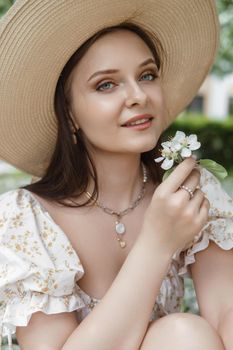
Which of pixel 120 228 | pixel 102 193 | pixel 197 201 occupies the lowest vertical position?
pixel 120 228

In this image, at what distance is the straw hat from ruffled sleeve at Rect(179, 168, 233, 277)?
1.55ft

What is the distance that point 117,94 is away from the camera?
7.39 feet

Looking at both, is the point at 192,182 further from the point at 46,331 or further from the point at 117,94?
the point at 46,331

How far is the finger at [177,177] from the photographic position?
2084mm

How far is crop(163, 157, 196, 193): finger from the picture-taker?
6.84 ft

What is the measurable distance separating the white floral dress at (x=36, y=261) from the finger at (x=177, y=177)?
15.9 inches

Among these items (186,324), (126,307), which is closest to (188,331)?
(186,324)

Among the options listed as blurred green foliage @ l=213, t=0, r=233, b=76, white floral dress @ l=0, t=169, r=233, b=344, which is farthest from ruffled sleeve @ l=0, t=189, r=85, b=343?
blurred green foliage @ l=213, t=0, r=233, b=76

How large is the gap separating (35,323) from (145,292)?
355 mm

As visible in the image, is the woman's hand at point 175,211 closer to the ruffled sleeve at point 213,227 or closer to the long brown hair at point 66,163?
the ruffled sleeve at point 213,227

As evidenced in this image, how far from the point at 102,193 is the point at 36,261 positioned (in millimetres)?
436

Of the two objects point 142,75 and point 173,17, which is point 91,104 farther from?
point 173,17

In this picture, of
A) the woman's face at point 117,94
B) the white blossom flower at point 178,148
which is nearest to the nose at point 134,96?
the woman's face at point 117,94

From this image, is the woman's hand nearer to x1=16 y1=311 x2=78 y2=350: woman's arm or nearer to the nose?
the nose
